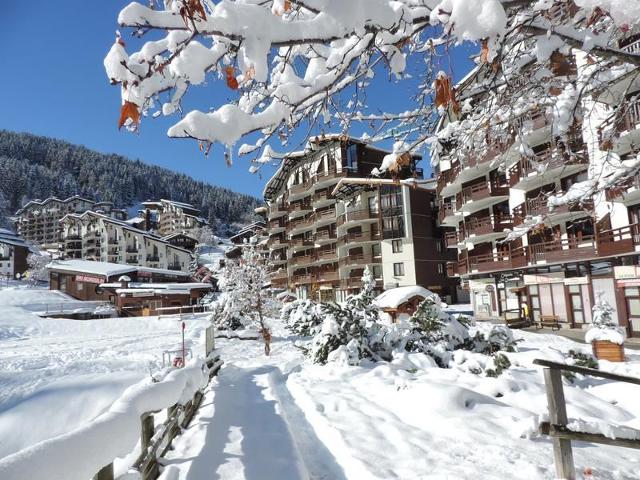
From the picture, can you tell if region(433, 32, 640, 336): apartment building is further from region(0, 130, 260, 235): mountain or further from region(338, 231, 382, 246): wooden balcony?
region(0, 130, 260, 235): mountain

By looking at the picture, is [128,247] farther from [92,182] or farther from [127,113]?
[92,182]

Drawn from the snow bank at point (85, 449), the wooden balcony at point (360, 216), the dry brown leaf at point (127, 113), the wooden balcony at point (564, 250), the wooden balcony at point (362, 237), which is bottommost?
the snow bank at point (85, 449)

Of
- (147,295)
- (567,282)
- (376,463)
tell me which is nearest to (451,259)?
(567,282)

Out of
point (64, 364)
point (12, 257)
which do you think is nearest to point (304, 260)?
point (64, 364)

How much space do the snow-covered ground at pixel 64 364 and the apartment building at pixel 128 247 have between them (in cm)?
3669

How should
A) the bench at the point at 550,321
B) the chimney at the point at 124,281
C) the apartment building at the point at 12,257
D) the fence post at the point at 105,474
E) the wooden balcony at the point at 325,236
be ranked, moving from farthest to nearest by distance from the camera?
the apartment building at the point at 12,257
the wooden balcony at the point at 325,236
the chimney at the point at 124,281
the bench at the point at 550,321
the fence post at the point at 105,474

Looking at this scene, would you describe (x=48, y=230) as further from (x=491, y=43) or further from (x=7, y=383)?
(x=491, y=43)

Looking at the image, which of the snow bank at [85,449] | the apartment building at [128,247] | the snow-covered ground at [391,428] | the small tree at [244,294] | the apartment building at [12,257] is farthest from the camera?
the apartment building at [128,247]

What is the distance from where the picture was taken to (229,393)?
27.7ft

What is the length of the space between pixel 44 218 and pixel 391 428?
12568cm

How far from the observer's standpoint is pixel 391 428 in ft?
18.7

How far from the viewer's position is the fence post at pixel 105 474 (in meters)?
2.55

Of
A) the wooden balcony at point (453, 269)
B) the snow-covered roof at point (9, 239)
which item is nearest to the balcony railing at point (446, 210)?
the wooden balcony at point (453, 269)

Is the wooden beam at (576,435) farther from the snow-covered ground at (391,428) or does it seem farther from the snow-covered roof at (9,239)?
the snow-covered roof at (9,239)
